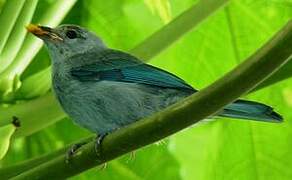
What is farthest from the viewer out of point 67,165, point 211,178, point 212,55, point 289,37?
point 212,55

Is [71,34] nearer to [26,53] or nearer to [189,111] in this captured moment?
[26,53]

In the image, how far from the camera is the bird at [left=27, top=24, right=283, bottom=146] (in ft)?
4.02

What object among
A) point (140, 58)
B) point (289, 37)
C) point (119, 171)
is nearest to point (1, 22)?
point (140, 58)

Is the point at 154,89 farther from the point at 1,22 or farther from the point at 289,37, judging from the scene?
the point at 289,37

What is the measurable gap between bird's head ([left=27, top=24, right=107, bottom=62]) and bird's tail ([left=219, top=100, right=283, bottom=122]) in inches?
20.5

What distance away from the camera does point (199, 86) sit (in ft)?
5.77

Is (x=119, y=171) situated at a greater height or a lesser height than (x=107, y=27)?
lesser

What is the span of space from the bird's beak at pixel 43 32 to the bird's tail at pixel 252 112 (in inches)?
16.5

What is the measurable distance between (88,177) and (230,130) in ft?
1.24

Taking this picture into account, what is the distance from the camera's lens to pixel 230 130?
67.7 inches

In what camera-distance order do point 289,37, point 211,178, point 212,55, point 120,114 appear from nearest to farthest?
point 289,37 < point 120,114 < point 211,178 < point 212,55

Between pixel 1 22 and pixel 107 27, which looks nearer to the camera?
pixel 1 22

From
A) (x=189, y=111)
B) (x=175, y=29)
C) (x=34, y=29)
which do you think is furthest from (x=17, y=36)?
(x=189, y=111)

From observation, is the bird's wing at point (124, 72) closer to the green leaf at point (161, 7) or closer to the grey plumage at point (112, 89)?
the grey plumage at point (112, 89)
